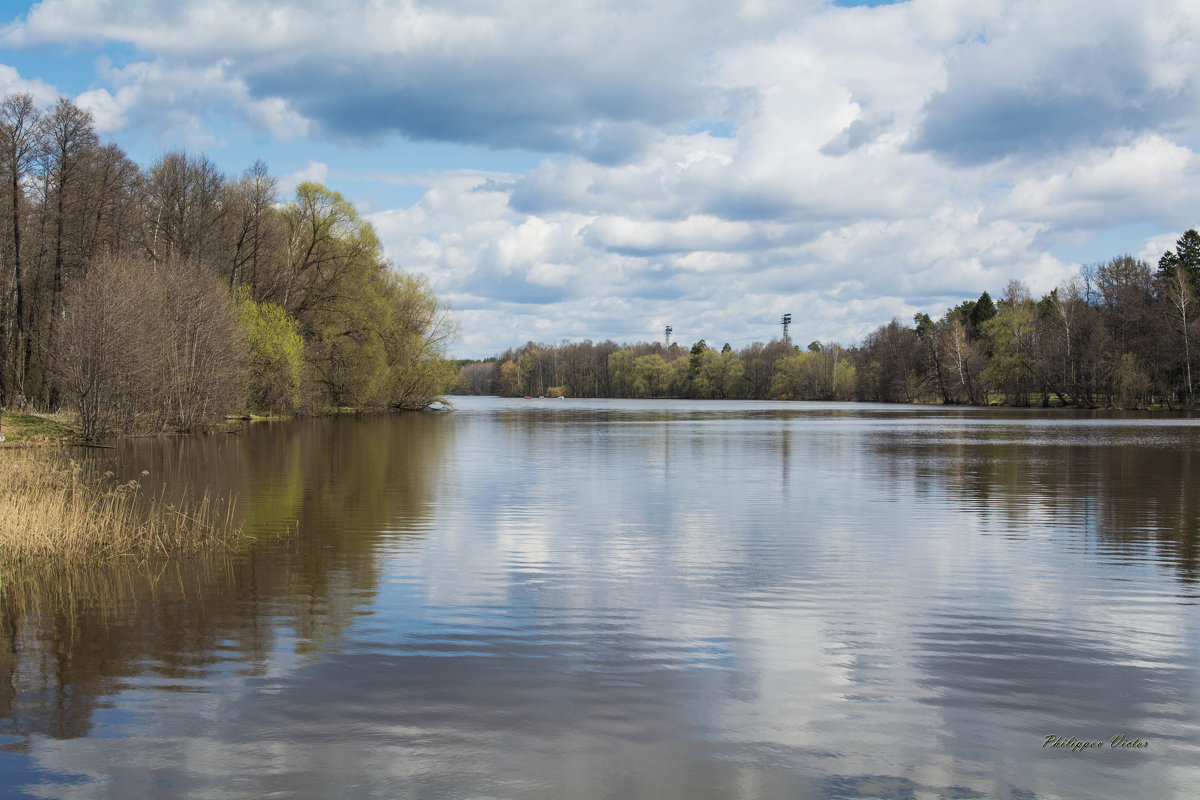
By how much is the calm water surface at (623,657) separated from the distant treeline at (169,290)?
836 inches

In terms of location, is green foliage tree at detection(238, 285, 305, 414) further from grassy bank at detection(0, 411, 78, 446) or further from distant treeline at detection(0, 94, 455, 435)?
grassy bank at detection(0, 411, 78, 446)

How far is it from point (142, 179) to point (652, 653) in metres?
51.0

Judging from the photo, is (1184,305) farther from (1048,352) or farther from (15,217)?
(15,217)

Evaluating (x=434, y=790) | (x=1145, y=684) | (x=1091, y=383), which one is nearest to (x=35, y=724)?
(x=434, y=790)

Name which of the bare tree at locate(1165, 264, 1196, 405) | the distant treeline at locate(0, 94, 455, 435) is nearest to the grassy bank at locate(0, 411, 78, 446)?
the distant treeline at locate(0, 94, 455, 435)

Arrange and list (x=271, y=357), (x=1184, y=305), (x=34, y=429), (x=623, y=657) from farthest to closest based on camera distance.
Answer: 1. (x=1184, y=305)
2. (x=271, y=357)
3. (x=34, y=429)
4. (x=623, y=657)

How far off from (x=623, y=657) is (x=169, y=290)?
39057mm

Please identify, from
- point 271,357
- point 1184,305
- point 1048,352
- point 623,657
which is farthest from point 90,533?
point 1048,352

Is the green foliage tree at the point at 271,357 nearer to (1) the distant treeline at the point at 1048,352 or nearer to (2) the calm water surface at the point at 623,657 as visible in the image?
(1) the distant treeline at the point at 1048,352

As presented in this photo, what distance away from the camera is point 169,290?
40.9 meters

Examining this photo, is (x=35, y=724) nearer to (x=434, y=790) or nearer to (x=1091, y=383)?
(x=434, y=790)

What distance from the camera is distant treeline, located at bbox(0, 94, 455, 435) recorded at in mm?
35625

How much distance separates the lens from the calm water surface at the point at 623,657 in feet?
21.2

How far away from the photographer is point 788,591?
1191 centimetres
